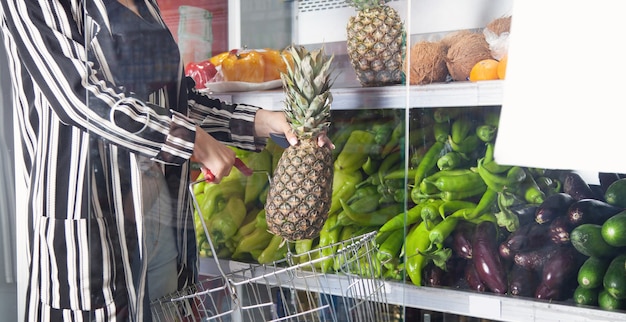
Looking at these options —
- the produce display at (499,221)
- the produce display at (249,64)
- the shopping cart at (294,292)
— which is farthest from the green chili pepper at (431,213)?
the produce display at (249,64)

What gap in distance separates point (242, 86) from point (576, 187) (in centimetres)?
90

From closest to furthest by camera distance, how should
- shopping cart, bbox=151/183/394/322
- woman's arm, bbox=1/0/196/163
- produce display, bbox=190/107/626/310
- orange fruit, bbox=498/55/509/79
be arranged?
1. woman's arm, bbox=1/0/196/163
2. shopping cart, bbox=151/183/394/322
3. orange fruit, bbox=498/55/509/79
4. produce display, bbox=190/107/626/310

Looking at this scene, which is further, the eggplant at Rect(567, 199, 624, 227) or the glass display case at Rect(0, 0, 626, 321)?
the eggplant at Rect(567, 199, 624, 227)

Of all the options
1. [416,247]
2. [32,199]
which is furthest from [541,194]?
[32,199]

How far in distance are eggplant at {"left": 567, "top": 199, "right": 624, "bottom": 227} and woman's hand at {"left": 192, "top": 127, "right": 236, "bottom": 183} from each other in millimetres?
916

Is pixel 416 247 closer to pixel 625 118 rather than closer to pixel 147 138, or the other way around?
pixel 147 138

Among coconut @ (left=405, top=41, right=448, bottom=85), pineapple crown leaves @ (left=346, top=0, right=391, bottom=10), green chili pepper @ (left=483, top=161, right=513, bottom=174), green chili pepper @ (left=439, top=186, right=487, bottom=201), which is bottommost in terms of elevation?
green chili pepper @ (left=439, top=186, right=487, bottom=201)

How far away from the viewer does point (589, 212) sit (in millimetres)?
1577

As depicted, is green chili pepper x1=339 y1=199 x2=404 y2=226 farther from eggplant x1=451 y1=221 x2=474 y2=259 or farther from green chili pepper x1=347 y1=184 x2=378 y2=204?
eggplant x1=451 y1=221 x2=474 y2=259

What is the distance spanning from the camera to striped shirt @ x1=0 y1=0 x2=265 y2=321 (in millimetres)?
934

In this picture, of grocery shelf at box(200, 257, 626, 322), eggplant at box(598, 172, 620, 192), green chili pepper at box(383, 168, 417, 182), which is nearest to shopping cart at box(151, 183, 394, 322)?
green chili pepper at box(383, 168, 417, 182)

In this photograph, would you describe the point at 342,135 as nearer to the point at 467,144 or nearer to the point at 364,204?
the point at 364,204

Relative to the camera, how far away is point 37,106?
99 centimetres

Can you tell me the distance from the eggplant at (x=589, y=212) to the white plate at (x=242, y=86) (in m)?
0.87
